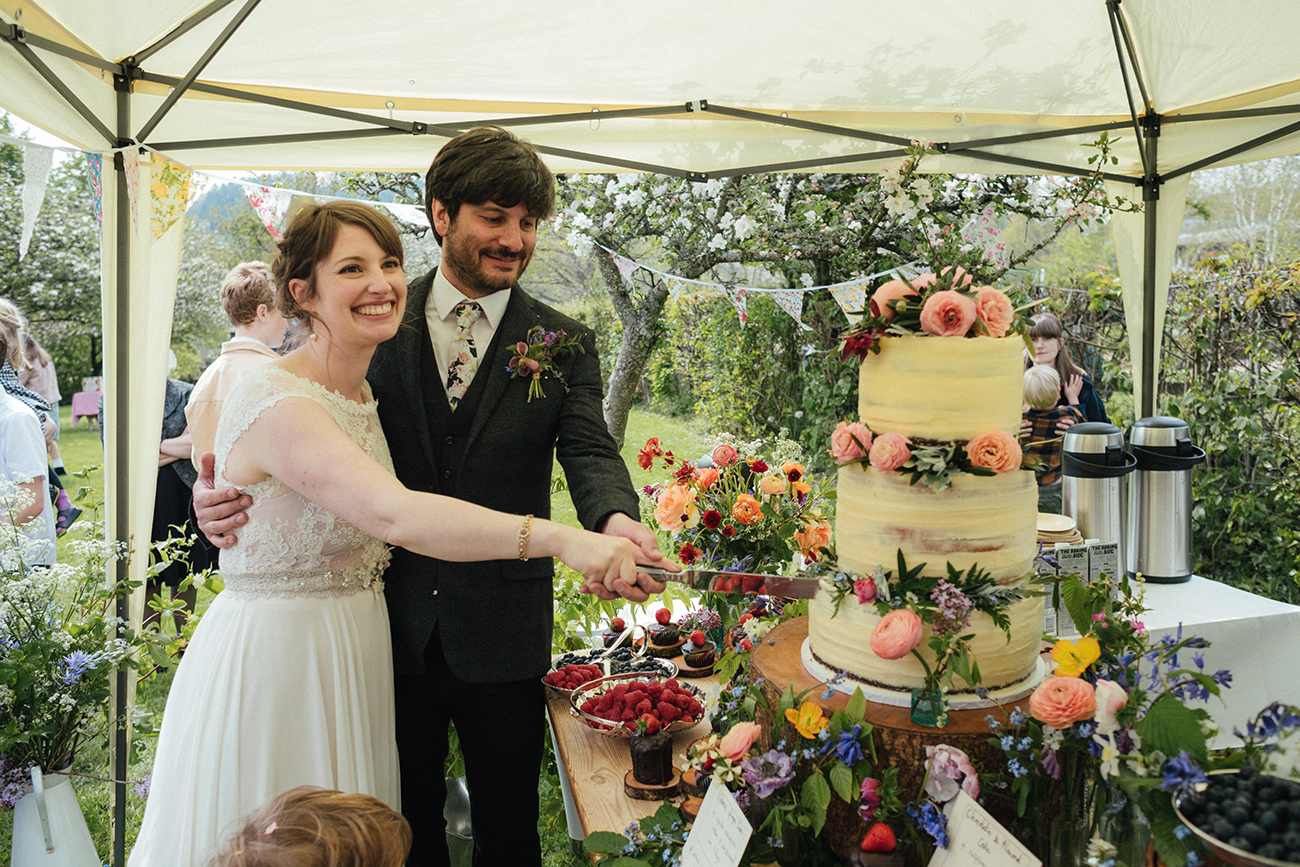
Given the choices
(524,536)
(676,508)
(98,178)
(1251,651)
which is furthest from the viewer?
(98,178)

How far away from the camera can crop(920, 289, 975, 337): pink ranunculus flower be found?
4.38 feet

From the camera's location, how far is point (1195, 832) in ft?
2.98

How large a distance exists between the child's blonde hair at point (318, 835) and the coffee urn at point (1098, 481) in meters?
2.44

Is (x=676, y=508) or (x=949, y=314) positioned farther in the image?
(x=676, y=508)

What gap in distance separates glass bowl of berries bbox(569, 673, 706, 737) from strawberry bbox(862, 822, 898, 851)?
30.6 inches

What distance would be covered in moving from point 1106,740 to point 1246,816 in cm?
21

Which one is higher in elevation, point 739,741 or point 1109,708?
point 1109,708

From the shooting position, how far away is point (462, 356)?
79.3 inches

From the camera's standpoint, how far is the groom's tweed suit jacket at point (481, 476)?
190cm

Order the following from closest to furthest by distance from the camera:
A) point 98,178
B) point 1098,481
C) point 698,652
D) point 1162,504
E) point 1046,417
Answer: point 698,652, point 98,178, point 1098,481, point 1162,504, point 1046,417

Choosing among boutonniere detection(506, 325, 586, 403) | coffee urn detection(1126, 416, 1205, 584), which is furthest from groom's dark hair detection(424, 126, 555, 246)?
coffee urn detection(1126, 416, 1205, 584)

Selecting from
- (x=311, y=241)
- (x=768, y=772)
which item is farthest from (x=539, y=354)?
(x=768, y=772)

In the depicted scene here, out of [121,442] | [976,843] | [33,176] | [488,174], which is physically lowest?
[976,843]

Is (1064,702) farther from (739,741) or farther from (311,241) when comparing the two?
(311,241)
